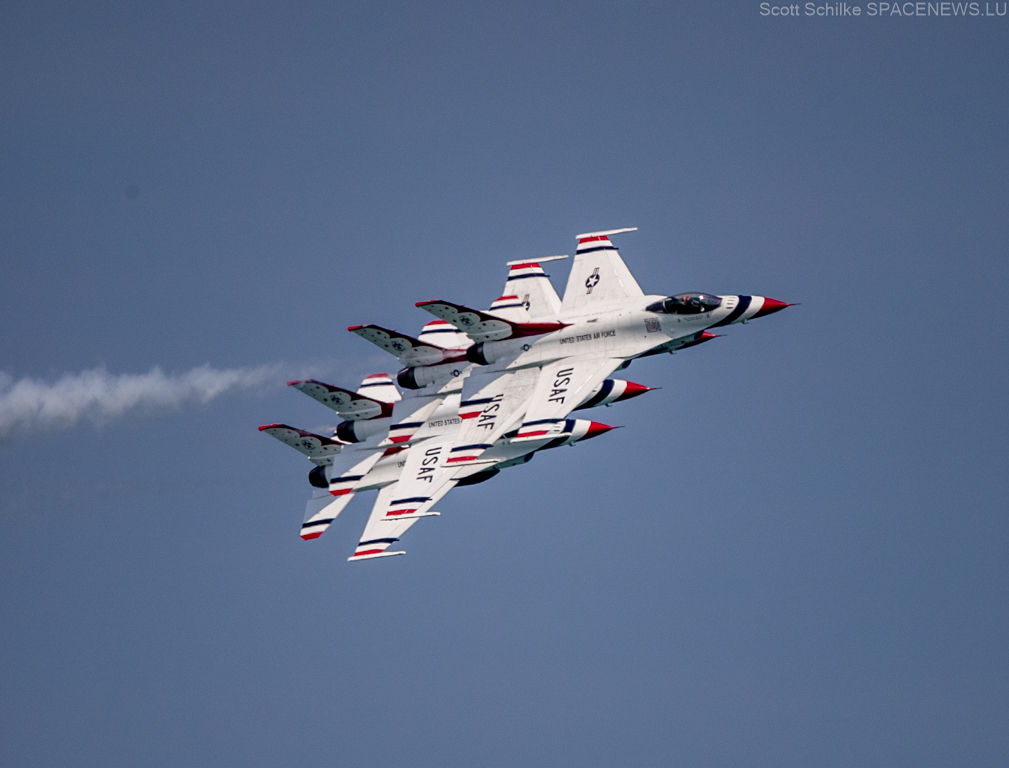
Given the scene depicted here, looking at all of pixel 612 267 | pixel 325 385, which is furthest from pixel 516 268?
pixel 325 385

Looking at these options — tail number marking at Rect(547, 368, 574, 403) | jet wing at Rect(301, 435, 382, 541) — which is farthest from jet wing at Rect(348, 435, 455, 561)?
tail number marking at Rect(547, 368, 574, 403)

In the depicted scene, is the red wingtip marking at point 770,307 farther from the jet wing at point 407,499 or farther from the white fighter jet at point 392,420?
the jet wing at point 407,499

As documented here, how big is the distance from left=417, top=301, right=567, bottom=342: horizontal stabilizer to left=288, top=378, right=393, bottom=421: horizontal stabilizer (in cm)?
649

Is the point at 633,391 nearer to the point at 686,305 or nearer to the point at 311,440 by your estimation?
the point at 686,305

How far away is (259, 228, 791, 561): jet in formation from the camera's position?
2694 inches

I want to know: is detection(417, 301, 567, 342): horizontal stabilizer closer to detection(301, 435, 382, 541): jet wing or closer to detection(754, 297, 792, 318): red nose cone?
detection(301, 435, 382, 541): jet wing

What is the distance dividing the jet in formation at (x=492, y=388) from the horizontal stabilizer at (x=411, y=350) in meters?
0.04

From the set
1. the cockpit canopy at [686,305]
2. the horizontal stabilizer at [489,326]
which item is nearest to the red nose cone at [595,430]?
the horizontal stabilizer at [489,326]

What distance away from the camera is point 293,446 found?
7556cm

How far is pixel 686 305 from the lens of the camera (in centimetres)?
6862

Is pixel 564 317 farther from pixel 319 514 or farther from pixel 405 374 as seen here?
pixel 319 514

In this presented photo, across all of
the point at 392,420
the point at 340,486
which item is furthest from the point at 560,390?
the point at 340,486

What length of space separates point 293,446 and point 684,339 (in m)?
18.8

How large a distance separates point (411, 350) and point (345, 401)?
4.21 metres
